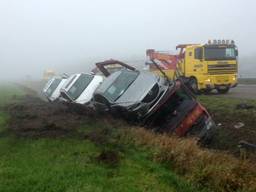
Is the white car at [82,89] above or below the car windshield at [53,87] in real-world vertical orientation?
A: above

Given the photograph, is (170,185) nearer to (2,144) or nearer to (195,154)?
(195,154)

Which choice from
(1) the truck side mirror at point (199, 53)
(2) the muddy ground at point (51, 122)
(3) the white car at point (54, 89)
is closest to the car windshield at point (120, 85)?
(2) the muddy ground at point (51, 122)

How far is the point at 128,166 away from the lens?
9664 mm

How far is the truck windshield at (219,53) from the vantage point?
26.9m

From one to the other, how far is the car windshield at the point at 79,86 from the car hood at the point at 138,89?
363cm

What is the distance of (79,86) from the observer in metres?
18.8

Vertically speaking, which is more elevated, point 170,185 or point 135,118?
point 170,185

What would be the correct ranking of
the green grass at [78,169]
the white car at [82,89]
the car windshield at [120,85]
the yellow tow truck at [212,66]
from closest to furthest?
the green grass at [78,169]
the car windshield at [120,85]
the white car at [82,89]
the yellow tow truck at [212,66]

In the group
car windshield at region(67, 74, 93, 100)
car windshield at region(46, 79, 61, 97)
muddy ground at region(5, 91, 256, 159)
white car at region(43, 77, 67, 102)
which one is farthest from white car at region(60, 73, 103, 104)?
car windshield at region(46, 79, 61, 97)

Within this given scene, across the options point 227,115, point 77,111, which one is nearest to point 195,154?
point 227,115

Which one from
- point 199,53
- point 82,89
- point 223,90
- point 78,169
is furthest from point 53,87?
point 78,169

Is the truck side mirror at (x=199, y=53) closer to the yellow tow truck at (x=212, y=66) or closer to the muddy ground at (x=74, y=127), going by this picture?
the yellow tow truck at (x=212, y=66)

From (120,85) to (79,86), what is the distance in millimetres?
3767

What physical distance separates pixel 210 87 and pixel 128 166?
17779mm
